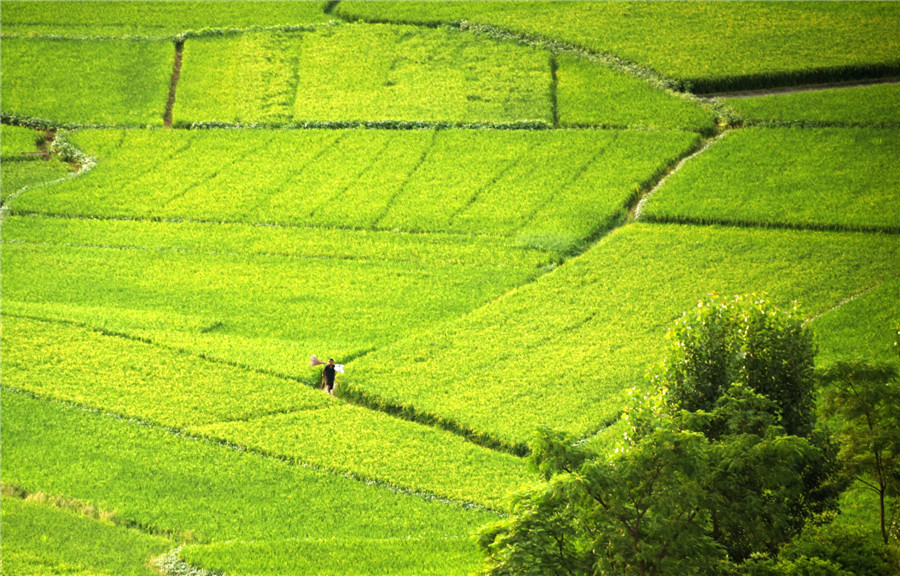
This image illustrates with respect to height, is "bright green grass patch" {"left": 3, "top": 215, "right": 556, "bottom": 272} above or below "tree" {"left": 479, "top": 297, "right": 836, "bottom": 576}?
above

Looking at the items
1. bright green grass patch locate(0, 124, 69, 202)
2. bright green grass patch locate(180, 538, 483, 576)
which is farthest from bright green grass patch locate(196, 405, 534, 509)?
bright green grass patch locate(0, 124, 69, 202)

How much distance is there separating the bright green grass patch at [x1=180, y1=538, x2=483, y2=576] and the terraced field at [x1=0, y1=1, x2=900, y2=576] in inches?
4.1

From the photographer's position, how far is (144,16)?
76.0 metres

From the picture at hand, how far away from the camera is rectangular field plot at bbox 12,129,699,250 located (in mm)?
48656

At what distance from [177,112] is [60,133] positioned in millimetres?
6845

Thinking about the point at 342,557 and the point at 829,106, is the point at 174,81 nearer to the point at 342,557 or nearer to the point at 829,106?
the point at 829,106

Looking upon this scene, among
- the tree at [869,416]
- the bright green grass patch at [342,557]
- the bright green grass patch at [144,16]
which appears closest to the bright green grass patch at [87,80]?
the bright green grass patch at [144,16]

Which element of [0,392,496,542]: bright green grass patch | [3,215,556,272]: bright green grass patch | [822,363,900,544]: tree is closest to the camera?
[822,363,900,544]: tree

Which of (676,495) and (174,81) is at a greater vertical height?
(174,81)

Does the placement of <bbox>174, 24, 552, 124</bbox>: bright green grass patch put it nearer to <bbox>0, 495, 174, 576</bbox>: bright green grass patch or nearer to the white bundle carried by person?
the white bundle carried by person

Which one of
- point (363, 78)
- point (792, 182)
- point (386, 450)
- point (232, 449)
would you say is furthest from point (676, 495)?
point (363, 78)

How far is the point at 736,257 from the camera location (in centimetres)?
4156

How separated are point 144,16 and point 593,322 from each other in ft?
170

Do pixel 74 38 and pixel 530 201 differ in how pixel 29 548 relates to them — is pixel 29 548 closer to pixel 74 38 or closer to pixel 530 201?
pixel 530 201
